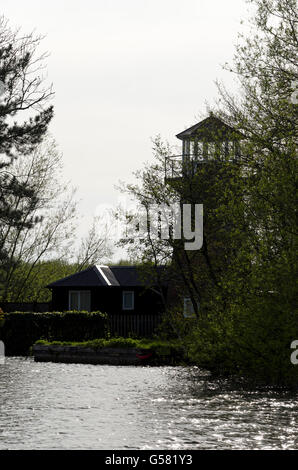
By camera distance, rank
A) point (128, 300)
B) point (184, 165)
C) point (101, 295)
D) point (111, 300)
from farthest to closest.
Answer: point (128, 300) < point (111, 300) < point (101, 295) < point (184, 165)

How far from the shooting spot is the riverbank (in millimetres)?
Answer: 31625

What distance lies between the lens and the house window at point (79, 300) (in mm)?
51781

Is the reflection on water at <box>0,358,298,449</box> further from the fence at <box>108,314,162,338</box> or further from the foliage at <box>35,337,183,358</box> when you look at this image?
the fence at <box>108,314,162,338</box>

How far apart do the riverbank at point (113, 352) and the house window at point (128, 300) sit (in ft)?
54.4

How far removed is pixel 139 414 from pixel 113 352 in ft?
55.1

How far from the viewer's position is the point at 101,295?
51.8 metres

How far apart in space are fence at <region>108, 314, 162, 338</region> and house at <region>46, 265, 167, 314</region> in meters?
10.3

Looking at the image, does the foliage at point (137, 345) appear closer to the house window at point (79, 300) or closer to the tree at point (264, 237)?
the tree at point (264, 237)

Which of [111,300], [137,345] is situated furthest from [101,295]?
[137,345]

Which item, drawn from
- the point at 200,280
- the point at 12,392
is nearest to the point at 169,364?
the point at 200,280

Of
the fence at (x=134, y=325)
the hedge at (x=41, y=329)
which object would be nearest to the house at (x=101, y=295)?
the fence at (x=134, y=325)

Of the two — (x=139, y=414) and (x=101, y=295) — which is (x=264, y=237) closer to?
(x=139, y=414)

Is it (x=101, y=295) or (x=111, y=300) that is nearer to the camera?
(x=101, y=295)
